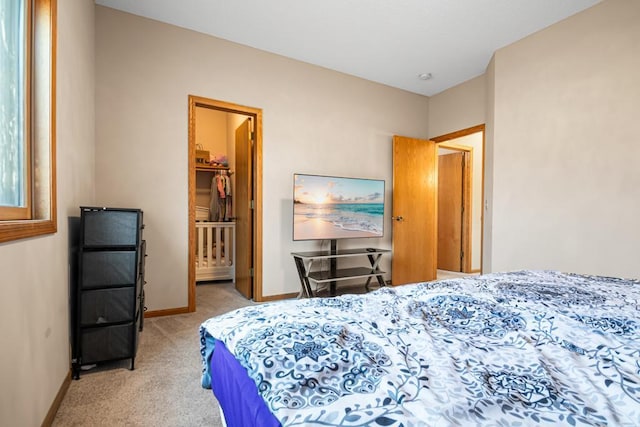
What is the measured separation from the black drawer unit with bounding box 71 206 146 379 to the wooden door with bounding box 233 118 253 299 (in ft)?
5.32

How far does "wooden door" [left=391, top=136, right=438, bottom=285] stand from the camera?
4.31m

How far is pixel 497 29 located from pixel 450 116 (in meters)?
1.46

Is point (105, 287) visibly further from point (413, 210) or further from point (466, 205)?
point (466, 205)

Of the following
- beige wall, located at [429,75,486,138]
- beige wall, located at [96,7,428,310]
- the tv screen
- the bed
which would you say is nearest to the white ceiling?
beige wall, located at [96,7,428,310]

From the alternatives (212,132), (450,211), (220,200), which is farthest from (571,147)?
(212,132)

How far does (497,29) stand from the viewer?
3068 mm

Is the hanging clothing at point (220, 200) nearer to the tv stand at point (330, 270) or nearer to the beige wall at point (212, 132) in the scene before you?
the beige wall at point (212, 132)

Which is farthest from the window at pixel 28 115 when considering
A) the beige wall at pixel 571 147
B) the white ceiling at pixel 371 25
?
the beige wall at pixel 571 147

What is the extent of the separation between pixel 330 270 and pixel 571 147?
2.69 metres

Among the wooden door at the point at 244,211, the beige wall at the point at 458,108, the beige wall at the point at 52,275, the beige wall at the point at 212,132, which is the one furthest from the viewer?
the beige wall at the point at 212,132

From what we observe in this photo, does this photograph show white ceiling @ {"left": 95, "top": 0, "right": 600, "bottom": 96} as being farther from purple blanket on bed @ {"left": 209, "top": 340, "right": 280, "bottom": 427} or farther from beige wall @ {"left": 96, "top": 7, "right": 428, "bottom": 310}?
purple blanket on bed @ {"left": 209, "top": 340, "right": 280, "bottom": 427}

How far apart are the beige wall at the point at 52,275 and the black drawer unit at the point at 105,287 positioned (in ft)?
0.29

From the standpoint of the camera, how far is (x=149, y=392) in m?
1.76

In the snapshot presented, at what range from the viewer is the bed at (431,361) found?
0.62 meters
